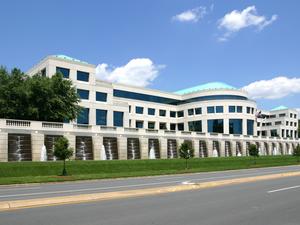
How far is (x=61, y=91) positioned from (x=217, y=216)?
1737 inches

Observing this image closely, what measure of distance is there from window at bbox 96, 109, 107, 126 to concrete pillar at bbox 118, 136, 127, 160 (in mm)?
14526

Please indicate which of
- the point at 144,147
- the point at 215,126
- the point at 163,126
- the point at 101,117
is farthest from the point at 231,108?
the point at 144,147

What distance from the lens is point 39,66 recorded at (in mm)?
65250

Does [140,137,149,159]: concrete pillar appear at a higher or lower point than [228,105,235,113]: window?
lower

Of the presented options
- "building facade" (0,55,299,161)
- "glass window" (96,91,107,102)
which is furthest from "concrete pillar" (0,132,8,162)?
"glass window" (96,91,107,102)

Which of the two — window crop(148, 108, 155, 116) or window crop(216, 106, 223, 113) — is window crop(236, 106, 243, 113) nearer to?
window crop(216, 106, 223, 113)

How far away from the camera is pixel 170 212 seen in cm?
1117

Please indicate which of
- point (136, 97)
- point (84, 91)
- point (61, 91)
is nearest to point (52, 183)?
point (61, 91)

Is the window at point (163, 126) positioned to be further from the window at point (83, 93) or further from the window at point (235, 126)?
the window at point (83, 93)

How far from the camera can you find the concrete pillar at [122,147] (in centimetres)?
Result: 5282

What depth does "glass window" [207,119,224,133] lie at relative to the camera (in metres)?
95.5

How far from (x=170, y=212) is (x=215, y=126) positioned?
283 ft

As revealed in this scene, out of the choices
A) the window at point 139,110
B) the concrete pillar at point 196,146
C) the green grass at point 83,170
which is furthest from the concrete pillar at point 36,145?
the window at point 139,110

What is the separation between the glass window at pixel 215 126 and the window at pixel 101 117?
34755 millimetres
